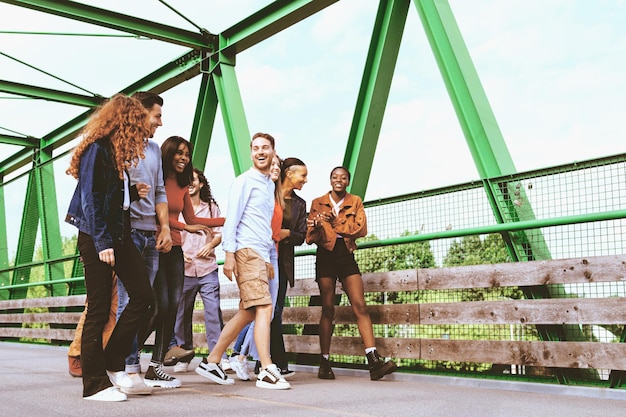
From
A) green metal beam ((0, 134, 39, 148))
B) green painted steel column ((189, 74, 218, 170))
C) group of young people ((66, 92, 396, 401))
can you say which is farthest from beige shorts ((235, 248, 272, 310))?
green metal beam ((0, 134, 39, 148))

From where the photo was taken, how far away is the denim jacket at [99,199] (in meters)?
3.83

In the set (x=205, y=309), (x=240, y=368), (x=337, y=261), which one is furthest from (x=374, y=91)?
(x=240, y=368)

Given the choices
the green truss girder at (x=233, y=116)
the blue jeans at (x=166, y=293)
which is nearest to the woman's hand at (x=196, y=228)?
the blue jeans at (x=166, y=293)

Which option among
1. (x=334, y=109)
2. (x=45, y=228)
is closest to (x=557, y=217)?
(x=45, y=228)

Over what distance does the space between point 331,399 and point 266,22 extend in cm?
540

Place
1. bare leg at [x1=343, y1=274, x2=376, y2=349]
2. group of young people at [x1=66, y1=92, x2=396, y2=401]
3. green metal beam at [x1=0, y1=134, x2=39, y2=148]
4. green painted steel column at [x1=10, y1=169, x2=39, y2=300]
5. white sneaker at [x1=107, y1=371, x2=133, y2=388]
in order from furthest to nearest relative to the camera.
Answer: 1. green painted steel column at [x1=10, y1=169, x2=39, y2=300]
2. green metal beam at [x1=0, y1=134, x2=39, y2=148]
3. bare leg at [x1=343, y1=274, x2=376, y2=349]
4. white sneaker at [x1=107, y1=371, x2=133, y2=388]
5. group of young people at [x1=66, y1=92, x2=396, y2=401]

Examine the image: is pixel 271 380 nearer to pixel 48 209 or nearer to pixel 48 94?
pixel 48 94

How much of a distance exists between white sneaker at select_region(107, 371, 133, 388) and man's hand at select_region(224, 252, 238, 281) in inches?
34.1

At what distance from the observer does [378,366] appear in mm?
5359

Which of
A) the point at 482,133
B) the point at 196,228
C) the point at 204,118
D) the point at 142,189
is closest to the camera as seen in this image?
the point at 142,189

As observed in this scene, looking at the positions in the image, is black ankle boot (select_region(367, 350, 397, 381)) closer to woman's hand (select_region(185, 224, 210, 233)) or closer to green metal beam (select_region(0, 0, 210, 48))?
woman's hand (select_region(185, 224, 210, 233))

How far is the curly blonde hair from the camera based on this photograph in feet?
13.1

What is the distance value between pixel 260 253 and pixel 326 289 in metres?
1.04

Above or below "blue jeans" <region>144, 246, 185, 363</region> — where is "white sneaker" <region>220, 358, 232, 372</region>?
below
